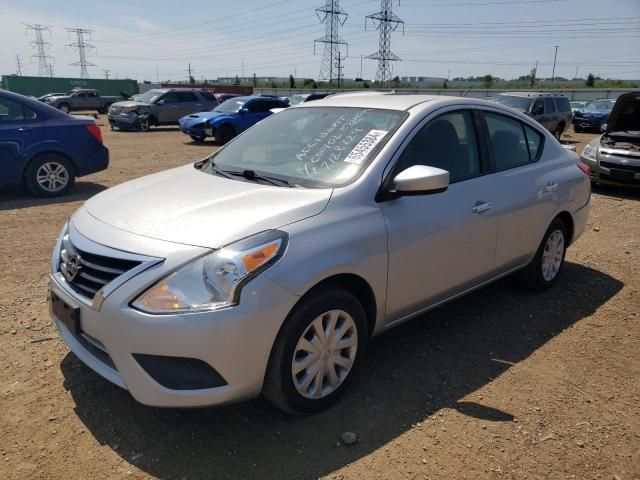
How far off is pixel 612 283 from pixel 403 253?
3027 millimetres

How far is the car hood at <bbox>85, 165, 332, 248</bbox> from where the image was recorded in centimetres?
250

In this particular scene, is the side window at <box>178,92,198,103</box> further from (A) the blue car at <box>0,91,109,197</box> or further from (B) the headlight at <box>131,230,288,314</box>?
(B) the headlight at <box>131,230,288,314</box>

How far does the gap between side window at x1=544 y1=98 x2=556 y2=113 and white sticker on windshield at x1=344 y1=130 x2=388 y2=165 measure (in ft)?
51.5

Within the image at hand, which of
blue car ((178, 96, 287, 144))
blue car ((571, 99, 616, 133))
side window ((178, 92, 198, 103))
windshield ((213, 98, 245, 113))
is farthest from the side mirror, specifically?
blue car ((571, 99, 616, 133))

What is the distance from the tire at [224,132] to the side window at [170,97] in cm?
658

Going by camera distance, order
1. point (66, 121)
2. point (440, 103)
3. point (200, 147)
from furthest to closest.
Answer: point (200, 147) < point (66, 121) < point (440, 103)

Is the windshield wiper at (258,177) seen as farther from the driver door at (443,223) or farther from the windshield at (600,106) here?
the windshield at (600,106)

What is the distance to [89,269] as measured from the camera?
2547mm

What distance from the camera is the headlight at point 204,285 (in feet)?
7.49

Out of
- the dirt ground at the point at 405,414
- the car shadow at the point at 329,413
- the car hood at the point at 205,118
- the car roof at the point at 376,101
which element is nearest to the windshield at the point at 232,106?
the car hood at the point at 205,118

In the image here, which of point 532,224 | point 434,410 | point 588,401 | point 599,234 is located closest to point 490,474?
point 434,410

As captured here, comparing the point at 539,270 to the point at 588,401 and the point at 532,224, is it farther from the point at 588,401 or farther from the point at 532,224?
the point at 588,401

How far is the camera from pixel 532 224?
4.09 metres

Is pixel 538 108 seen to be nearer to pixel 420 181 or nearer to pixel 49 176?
pixel 49 176
